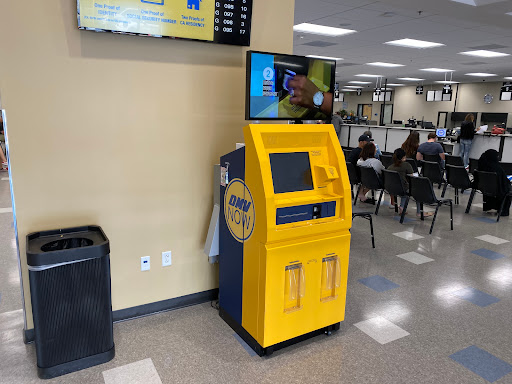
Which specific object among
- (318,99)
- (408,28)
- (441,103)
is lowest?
(318,99)

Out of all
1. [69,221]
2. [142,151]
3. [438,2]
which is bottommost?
[69,221]

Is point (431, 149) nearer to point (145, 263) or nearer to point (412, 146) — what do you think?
point (412, 146)

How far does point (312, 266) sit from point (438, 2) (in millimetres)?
4946

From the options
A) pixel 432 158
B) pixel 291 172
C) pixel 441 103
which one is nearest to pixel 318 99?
pixel 291 172

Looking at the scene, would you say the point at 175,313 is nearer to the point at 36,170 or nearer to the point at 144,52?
the point at 36,170

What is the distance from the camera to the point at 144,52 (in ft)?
8.39

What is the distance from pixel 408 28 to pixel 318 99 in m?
5.77

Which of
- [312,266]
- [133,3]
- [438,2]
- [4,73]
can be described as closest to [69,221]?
[4,73]

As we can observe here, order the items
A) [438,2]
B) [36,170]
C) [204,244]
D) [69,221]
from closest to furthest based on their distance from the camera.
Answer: [36,170] → [69,221] → [204,244] → [438,2]

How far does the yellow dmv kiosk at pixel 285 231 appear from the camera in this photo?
2.29 m

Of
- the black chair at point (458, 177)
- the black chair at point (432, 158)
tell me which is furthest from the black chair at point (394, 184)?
the black chair at point (432, 158)

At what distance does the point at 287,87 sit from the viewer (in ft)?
8.87

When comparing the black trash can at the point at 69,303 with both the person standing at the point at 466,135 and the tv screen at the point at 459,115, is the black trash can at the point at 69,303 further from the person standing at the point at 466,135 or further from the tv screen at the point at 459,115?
the tv screen at the point at 459,115

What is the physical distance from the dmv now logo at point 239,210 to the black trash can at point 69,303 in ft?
2.63
